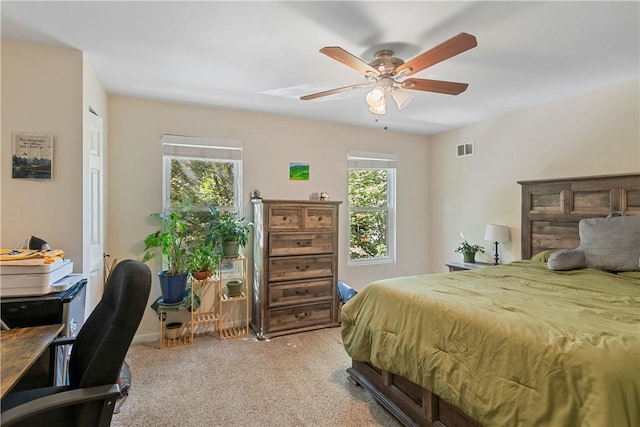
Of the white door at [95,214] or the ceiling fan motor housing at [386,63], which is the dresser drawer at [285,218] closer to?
the white door at [95,214]

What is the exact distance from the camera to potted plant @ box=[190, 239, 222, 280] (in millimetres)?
3107

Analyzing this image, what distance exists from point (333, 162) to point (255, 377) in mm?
2622

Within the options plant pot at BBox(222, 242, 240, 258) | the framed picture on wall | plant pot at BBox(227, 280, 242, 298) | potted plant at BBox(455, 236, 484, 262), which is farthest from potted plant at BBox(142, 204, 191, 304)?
potted plant at BBox(455, 236, 484, 262)

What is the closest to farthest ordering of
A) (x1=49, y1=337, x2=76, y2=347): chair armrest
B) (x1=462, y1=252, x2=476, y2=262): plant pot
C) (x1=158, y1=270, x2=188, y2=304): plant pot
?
(x1=49, y1=337, x2=76, y2=347): chair armrest → (x1=158, y1=270, x2=188, y2=304): plant pot → (x1=462, y1=252, x2=476, y2=262): plant pot

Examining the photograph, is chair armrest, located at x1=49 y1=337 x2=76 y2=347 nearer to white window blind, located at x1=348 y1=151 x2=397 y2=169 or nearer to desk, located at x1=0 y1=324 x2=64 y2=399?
desk, located at x1=0 y1=324 x2=64 y2=399

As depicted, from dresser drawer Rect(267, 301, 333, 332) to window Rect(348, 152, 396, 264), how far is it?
930 millimetres

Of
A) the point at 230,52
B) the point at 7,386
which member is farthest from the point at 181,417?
the point at 230,52

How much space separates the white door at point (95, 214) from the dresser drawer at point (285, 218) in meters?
1.51

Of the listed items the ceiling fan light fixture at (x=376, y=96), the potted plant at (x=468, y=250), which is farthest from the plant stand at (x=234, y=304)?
the potted plant at (x=468, y=250)

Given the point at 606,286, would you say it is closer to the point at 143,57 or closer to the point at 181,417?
the point at 181,417

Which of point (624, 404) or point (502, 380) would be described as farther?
point (502, 380)

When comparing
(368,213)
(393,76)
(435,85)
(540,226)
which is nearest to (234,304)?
(368,213)

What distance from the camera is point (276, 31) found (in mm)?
1954

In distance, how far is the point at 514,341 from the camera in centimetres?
133
